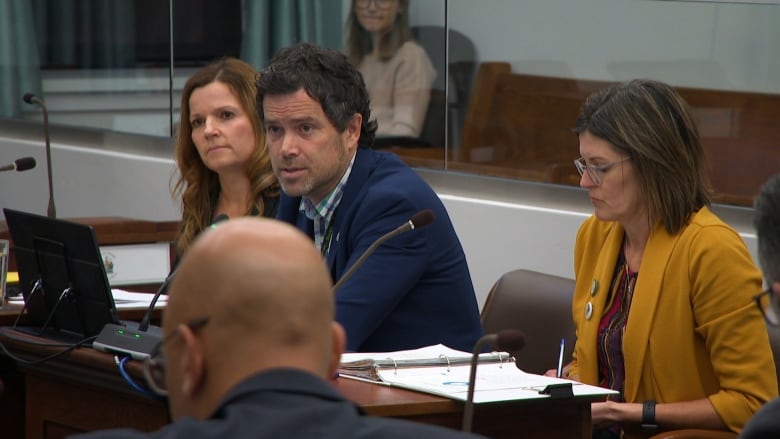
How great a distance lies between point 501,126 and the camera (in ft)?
15.7

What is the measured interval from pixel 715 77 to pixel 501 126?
901 millimetres

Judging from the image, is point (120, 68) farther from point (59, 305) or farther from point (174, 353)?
point (174, 353)

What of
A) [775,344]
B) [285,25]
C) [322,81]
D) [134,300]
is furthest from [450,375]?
[285,25]

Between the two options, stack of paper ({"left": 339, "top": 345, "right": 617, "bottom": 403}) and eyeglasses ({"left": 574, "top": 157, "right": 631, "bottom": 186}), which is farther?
eyeglasses ({"left": 574, "top": 157, "right": 631, "bottom": 186})

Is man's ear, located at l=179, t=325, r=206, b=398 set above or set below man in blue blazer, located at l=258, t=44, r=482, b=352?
above

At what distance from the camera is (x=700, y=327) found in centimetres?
312

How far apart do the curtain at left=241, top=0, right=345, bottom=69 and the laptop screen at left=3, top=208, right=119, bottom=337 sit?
2.20 meters

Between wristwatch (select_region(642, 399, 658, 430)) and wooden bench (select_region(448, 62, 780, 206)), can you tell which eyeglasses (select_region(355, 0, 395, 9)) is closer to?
wooden bench (select_region(448, 62, 780, 206))

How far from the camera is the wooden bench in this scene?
3.98 m

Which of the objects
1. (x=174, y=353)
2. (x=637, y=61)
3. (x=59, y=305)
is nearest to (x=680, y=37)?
(x=637, y=61)

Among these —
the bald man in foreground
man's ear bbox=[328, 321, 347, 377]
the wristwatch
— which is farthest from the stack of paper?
the bald man in foreground

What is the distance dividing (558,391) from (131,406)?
957mm

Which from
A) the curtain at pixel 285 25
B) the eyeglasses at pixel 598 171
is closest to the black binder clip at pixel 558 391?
the eyeglasses at pixel 598 171

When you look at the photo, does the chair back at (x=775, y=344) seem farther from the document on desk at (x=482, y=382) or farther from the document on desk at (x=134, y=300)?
the document on desk at (x=134, y=300)
